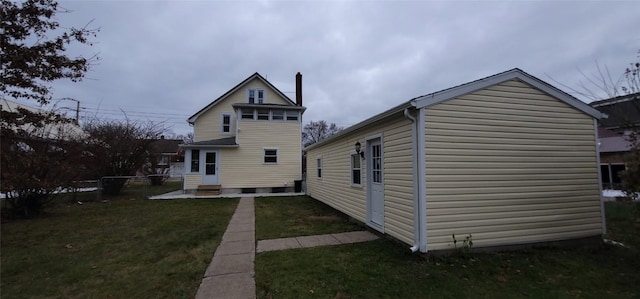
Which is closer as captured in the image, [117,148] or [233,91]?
[117,148]

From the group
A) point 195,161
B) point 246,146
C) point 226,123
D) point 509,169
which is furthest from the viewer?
point 226,123

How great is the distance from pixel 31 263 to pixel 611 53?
39.2 ft

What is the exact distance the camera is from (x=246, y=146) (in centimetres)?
1691

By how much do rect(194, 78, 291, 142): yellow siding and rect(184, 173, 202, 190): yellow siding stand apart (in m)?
3.09

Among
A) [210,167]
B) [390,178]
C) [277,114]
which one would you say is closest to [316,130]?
[277,114]

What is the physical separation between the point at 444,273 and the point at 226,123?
56.4 feet

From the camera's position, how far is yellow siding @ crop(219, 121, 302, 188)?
54.7 feet

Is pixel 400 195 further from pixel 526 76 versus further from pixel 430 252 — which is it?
pixel 526 76

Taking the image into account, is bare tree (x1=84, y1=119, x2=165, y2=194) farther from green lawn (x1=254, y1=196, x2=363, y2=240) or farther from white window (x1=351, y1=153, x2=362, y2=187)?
white window (x1=351, y1=153, x2=362, y2=187)

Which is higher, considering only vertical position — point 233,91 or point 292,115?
point 233,91

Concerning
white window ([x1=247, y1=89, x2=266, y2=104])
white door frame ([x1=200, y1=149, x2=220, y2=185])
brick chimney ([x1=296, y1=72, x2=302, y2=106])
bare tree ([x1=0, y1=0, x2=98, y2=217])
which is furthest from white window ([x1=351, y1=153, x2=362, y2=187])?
white window ([x1=247, y1=89, x2=266, y2=104])

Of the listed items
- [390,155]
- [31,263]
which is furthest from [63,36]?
[390,155]

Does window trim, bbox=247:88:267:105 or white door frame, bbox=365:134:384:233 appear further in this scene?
window trim, bbox=247:88:267:105

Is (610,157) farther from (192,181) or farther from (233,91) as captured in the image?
(192,181)
